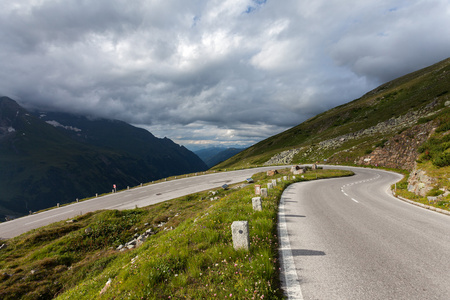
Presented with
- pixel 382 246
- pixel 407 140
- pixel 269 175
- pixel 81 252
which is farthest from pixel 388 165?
pixel 81 252

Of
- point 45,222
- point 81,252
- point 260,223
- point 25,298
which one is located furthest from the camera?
point 45,222

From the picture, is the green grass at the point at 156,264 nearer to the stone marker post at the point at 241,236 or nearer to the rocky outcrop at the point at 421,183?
the stone marker post at the point at 241,236

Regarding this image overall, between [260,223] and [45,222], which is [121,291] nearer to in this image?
[260,223]

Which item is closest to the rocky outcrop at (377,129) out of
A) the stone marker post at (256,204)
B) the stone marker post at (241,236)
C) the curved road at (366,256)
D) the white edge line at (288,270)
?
the curved road at (366,256)

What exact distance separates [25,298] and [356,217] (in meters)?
17.1

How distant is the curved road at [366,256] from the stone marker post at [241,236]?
3.91ft

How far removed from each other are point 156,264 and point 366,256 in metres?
6.12

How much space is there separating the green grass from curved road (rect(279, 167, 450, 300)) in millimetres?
666

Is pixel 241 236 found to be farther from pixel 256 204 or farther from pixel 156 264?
pixel 256 204

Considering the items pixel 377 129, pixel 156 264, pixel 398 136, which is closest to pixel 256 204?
pixel 156 264

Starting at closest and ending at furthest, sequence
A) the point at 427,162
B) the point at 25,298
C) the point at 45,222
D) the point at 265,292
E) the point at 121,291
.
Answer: the point at 265,292
the point at 121,291
the point at 25,298
the point at 427,162
the point at 45,222

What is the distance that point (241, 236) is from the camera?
554cm

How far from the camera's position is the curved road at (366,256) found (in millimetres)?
4098

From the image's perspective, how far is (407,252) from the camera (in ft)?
18.7
